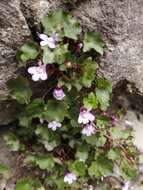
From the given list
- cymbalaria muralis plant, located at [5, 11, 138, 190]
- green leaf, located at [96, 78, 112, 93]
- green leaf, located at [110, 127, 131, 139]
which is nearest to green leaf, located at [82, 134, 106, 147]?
cymbalaria muralis plant, located at [5, 11, 138, 190]

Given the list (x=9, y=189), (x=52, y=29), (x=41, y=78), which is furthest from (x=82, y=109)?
(x=9, y=189)

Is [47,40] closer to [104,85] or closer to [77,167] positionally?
[104,85]

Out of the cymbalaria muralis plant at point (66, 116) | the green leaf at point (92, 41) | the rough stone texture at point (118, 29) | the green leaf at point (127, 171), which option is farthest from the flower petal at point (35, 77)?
the green leaf at point (127, 171)

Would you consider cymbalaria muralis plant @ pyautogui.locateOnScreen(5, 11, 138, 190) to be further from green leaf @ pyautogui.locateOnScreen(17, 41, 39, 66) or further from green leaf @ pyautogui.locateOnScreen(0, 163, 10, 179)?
green leaf @ pyautogui.locateOnScreen(0, 163, 10, 179)

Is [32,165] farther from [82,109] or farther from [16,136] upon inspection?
[82,109]

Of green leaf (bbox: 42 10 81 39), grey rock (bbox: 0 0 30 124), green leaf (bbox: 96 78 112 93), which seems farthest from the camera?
green leaf (bbox: 96 78 112 93)

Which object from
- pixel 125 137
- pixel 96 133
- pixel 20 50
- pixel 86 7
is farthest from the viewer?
pixel 125 137
